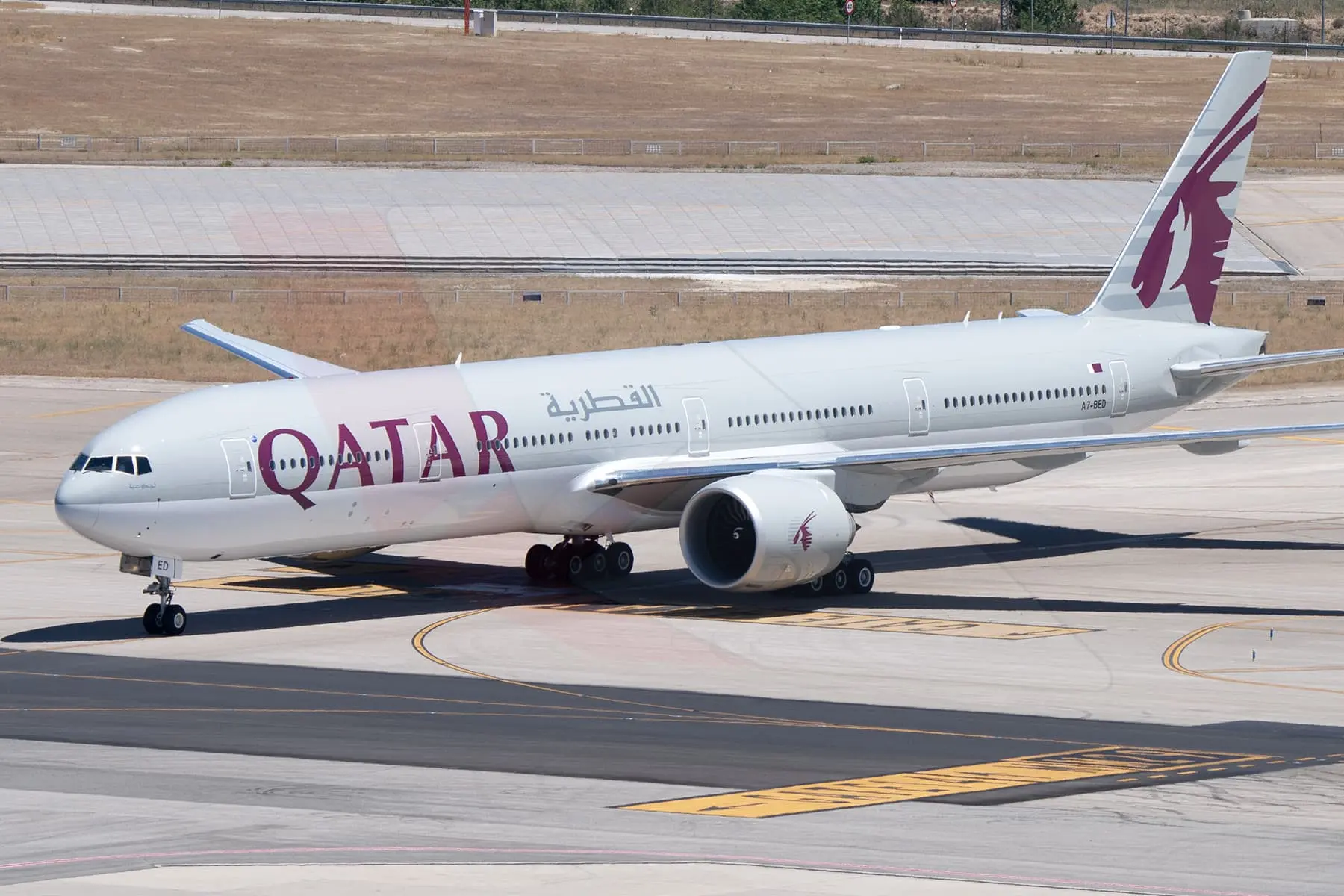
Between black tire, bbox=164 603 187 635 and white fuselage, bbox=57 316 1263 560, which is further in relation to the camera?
black tire, bbox=164 603 187 635

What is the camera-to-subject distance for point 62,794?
26141 millimetres

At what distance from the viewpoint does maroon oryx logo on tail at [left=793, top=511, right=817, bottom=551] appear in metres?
40.2

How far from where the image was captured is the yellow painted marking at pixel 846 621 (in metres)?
39.2

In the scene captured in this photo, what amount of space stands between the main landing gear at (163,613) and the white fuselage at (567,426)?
816mm

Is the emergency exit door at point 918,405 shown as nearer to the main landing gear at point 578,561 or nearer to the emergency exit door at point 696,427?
the emergency exit door at point 696,427

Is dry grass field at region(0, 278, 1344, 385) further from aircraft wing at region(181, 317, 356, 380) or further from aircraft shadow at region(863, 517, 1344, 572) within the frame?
aircraft shadow at region(863, 517, 1344, 572)

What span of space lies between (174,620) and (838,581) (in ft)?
43.5

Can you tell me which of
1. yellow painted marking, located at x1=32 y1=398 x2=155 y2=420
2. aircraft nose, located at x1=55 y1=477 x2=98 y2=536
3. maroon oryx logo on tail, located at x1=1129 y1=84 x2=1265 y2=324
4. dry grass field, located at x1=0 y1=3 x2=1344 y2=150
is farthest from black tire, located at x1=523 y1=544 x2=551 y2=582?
dry grass field, located at x1=0 y1=3 x2=1344 y2=150

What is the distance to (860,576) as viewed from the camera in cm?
4297

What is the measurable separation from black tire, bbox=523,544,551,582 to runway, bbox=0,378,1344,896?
1.58 ft

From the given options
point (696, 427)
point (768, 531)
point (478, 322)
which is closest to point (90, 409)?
point (478, 322)

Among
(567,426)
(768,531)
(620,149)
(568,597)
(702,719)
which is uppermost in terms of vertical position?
(620,149)

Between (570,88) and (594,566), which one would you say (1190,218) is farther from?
(570,88)

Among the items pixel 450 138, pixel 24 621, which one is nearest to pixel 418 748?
pixel 24 621
